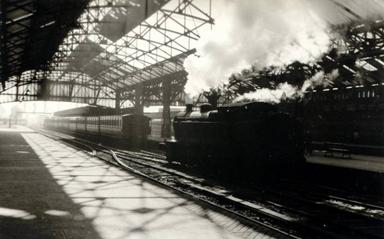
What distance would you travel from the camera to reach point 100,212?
7.66 m

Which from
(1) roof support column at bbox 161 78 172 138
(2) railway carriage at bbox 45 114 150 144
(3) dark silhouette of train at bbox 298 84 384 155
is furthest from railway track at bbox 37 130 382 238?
(1) roof support column at bbox 161 78 172 138

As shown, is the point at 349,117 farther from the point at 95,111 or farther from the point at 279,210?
the point at 95,111

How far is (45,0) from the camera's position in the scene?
48.1 ft

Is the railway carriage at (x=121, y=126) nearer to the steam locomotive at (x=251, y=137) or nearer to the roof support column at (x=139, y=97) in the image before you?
the roof support column at (x=139, y=97)

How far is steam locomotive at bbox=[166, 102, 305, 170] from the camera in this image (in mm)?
11469

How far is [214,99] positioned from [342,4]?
5.89 m

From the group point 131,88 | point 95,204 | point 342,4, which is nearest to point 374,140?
point 342,4

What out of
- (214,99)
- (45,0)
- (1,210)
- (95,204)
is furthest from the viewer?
(214,99)

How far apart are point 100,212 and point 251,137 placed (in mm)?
5379

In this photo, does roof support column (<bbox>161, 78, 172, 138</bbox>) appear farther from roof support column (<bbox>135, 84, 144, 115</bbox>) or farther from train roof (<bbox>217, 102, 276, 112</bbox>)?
train roof (<bbox>217, 102, 276, 112</bbox>)

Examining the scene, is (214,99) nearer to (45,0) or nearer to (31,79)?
(45,0)

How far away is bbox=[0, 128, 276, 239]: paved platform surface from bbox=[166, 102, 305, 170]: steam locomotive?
2745mm

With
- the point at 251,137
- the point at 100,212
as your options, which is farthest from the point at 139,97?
the point at 100,212

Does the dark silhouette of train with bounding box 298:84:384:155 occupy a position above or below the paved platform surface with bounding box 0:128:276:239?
above
